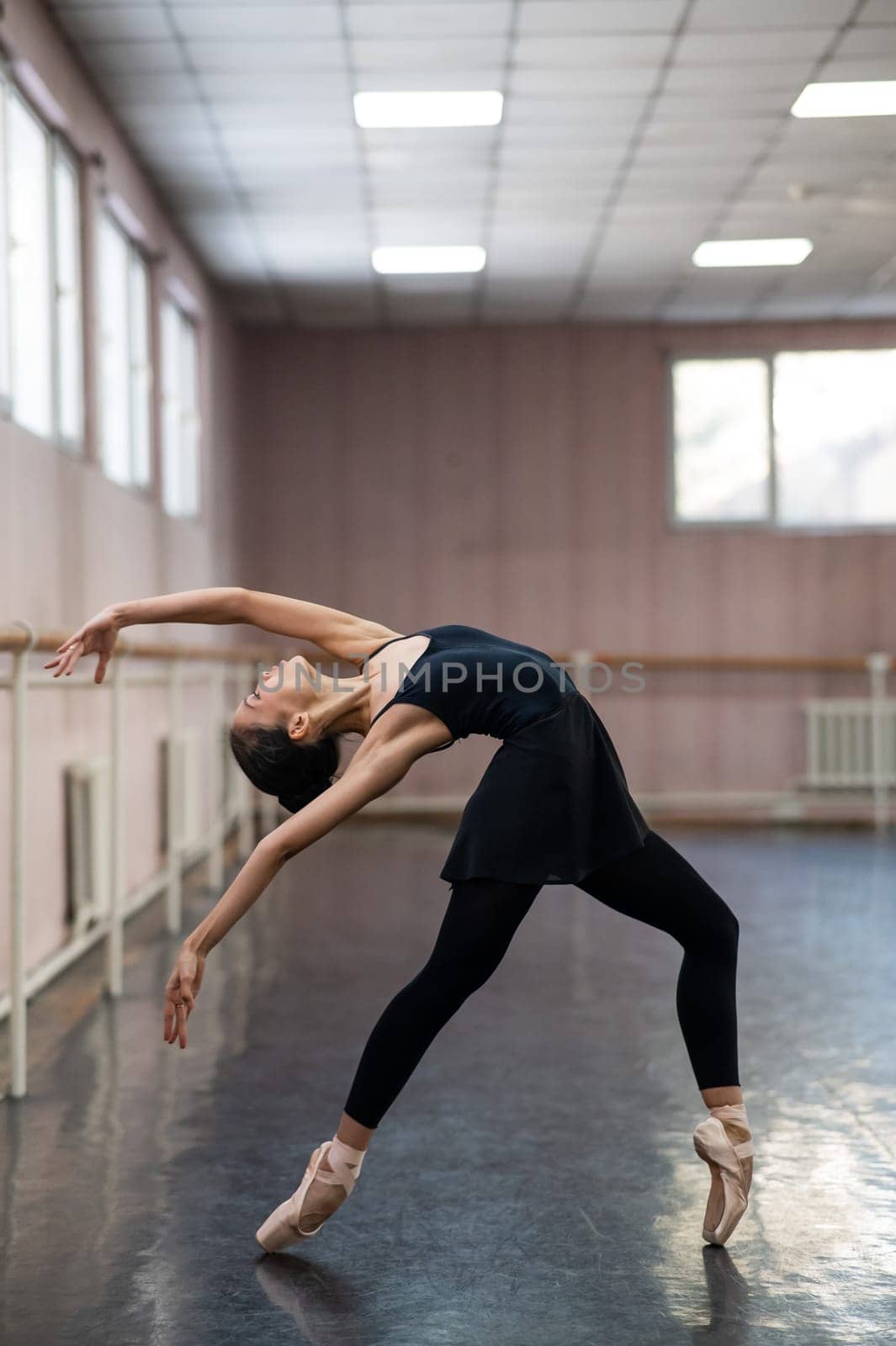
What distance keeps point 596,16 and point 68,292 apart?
2022mm

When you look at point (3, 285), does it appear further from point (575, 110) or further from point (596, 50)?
point (575, 110)

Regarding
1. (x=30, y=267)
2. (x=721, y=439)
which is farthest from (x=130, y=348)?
(x=721, y=439)

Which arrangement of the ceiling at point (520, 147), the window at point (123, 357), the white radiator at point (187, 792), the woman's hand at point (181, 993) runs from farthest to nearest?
the white radiator at point (187, 792), the window at point (123, 357), the ceiling at point (520, 147), the woman's hand at point (181, 993)

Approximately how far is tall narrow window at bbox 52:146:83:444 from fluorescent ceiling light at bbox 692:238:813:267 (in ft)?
11.6

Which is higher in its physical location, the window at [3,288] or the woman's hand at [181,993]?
the window at [3,288]

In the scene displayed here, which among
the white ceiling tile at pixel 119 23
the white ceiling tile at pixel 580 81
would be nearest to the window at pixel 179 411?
the white ceiling tile at pixel 119 23

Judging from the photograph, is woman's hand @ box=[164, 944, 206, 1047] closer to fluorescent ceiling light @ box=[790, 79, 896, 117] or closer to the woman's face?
the woman's face

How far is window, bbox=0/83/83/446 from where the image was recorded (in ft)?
13.0

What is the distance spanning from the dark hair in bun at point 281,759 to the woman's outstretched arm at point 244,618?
0.15m

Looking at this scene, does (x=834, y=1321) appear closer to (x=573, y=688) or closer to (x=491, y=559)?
(x=573, y=688)

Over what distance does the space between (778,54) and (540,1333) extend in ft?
14.6

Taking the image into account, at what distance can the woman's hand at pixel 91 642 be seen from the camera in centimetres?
181

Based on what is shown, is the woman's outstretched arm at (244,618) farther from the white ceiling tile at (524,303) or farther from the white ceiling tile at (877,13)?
the white ceiling tile at (524,303)

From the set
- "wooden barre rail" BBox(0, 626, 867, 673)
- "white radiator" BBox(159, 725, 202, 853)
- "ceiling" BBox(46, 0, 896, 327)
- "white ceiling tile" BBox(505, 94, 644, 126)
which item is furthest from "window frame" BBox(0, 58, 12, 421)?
"wooden barre rail" BBox(0, 626, 867, 673)
